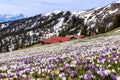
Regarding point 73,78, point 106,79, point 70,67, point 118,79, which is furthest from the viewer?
point 70,67

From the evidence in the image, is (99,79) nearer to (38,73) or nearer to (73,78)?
(73,78)

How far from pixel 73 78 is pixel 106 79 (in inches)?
51.9

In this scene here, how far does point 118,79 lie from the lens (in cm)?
633

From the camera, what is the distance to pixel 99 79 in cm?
739

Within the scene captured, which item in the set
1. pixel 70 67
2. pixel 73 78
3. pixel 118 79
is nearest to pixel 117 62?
pixel 70 67

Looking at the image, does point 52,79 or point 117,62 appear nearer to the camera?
point 52,79

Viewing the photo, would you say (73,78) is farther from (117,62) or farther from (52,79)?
(117,62)

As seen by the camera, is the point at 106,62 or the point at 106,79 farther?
the point at 106,62

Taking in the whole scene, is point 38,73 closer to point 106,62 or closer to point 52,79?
point 52,79

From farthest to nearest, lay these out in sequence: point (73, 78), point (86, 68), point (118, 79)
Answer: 1. point (86, 68)
2. point (73, 78)
3. point (118, 79)

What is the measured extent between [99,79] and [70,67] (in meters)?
3.30

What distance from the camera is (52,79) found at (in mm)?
8398

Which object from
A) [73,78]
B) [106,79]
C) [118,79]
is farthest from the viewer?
[73,78]


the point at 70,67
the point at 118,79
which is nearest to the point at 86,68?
the point at 70,67
